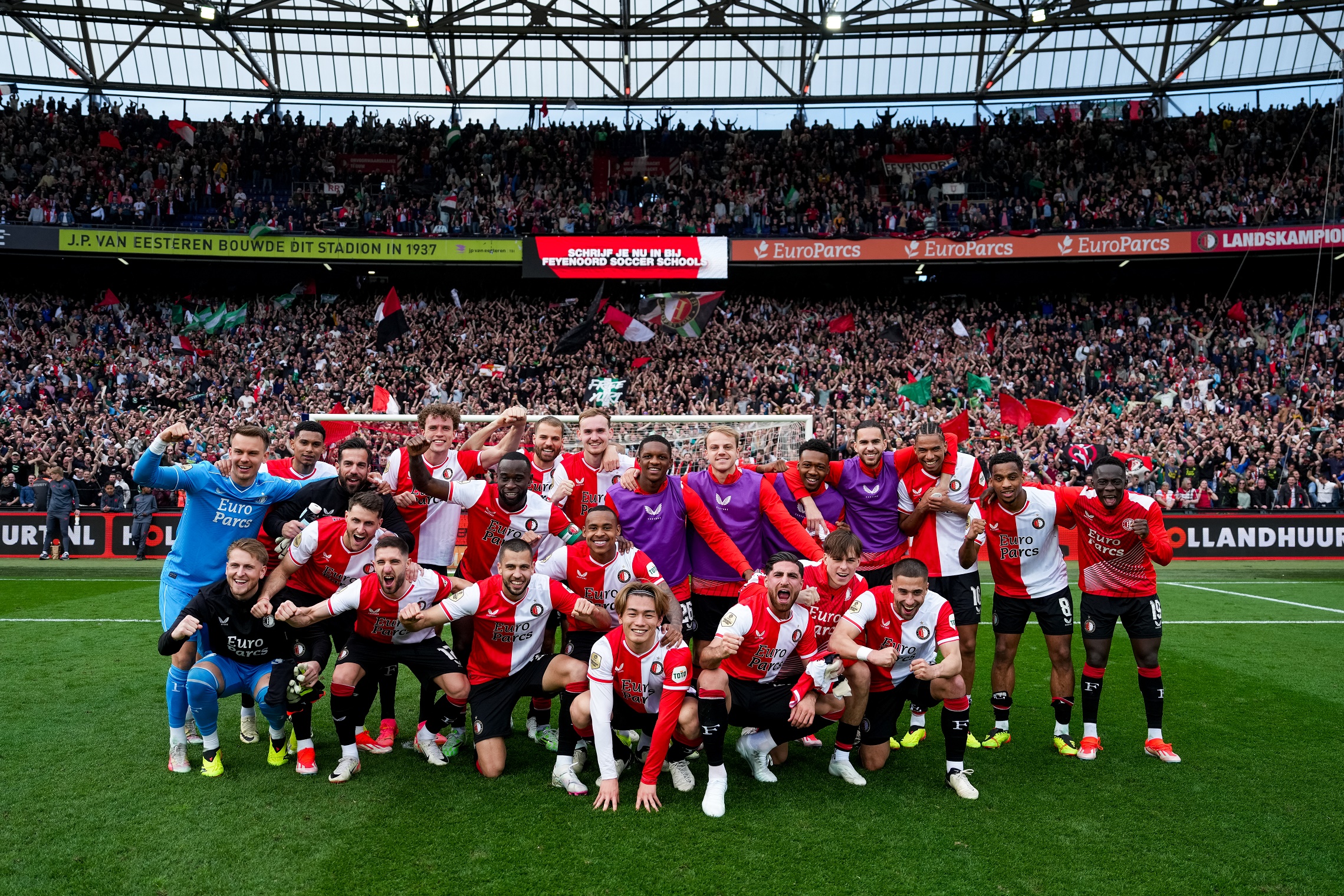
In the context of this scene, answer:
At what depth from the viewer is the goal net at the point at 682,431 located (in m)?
16.8

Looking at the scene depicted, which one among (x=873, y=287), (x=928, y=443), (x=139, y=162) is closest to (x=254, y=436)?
(x=928, y=443)

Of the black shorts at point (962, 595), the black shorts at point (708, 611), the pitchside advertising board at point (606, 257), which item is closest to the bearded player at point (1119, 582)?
the black shorts at point (962, 595)

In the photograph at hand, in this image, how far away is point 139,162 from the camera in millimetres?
33375

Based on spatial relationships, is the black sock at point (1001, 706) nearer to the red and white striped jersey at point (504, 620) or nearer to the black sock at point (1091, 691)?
the black sock at point (1091, 691)

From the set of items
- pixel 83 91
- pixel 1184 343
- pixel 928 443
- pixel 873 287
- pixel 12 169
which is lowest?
pixel 928 443

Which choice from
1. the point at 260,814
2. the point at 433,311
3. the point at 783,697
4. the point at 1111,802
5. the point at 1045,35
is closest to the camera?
the point at 260,814

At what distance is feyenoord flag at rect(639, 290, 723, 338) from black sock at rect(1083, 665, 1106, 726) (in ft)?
75.6

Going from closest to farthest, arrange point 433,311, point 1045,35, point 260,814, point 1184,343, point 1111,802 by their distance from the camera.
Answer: point 260,814 < point 1111,802 < point 1184,343 < point 433,311 < point 1045,35

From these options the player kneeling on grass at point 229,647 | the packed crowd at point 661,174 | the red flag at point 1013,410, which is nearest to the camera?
the player kneeling on grass at point 229,647

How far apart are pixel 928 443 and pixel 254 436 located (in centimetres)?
488

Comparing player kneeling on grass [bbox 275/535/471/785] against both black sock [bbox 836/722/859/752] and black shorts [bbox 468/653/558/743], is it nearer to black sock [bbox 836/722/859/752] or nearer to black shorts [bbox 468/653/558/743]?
black shorts [bbox 468/653/558/743]

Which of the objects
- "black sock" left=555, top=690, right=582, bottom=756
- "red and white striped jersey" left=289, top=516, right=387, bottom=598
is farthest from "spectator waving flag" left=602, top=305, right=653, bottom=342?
"black sock" left=555, top=690, right=582, bottom=756

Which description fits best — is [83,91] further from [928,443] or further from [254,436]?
[928,443]

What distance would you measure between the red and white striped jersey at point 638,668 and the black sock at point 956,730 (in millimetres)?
1704
